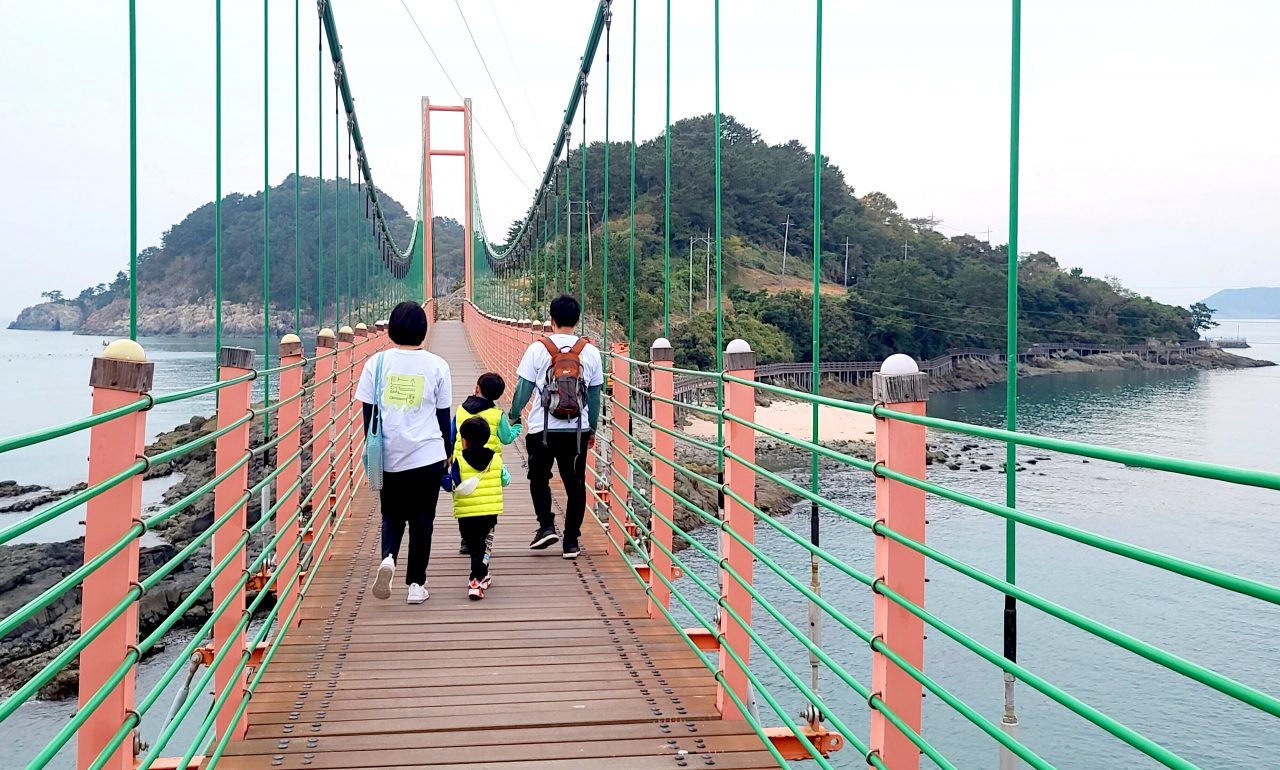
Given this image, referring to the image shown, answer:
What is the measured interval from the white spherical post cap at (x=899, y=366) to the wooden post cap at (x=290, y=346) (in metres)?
2.61

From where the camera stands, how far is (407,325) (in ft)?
11.2

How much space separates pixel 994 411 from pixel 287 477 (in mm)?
26941

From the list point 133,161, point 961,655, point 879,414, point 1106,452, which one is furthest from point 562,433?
point 961,655

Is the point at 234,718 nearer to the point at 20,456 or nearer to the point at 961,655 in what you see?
the point at 961,655

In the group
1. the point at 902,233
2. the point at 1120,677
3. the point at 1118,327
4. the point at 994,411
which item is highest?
the point at 902,233

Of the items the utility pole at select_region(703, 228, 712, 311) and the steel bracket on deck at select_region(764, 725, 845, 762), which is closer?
the steel bracket on deck at select_region(764, 725, 845, 762)

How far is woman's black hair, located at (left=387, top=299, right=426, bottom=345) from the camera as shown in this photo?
3418 millimetres

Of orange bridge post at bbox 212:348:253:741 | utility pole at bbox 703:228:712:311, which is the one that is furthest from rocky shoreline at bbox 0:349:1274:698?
utility pole at bbox 703:228:712:311

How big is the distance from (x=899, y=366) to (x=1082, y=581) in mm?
21199

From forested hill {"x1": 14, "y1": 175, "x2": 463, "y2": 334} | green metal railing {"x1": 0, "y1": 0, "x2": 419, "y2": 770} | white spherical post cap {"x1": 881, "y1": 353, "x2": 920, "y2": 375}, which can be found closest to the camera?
green metal railing {"x1": 0, "y1": 0, "x2": 419, "y2": 770}

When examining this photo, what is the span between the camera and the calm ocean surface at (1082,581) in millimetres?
14493

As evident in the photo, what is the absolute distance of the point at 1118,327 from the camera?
19906 millimetres

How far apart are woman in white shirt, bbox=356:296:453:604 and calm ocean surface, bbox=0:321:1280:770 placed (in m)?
8.76

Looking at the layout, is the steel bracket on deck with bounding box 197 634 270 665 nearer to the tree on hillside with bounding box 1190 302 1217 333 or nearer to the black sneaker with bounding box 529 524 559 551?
the black sneaker with bounding box 529 524 559 551
